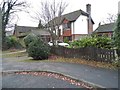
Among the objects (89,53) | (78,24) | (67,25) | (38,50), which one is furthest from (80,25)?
(89,53)

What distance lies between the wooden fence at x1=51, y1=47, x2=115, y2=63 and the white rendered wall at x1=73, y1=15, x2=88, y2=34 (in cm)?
2534

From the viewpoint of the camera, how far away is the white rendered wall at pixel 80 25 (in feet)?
155

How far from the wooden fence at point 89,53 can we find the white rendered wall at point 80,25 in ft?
83.1

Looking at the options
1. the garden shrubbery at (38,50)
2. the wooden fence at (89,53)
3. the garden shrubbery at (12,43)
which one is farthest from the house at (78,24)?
the garden shrubbery at (38,50)

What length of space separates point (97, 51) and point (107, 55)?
1.34 meters

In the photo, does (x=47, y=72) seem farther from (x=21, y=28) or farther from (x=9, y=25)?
(x=21, y=28)

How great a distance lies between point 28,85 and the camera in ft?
27.9

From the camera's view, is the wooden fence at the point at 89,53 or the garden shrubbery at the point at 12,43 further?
the garden shrubbery at the point at 12,43

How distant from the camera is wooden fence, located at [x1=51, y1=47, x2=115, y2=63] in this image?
47.7 feet

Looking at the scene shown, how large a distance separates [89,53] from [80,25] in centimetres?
3128

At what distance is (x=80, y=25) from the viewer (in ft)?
156

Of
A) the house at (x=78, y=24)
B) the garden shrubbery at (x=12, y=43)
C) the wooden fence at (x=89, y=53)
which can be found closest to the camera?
the wooden fence at (x=89, y=53)

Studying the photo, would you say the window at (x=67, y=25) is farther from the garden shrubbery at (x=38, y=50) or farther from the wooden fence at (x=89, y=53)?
the garden shrubbery at (x=38, y=50)

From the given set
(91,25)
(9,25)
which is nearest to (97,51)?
(9,25)
